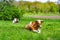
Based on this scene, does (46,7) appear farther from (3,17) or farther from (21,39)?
(21,39)

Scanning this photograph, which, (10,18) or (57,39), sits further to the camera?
(10,18)

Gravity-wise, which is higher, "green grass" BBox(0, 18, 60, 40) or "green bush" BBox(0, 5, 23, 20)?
"green grass" BBox(0, 18, 60, 40)

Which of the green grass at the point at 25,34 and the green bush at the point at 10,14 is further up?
the green grass at the point at 25,34

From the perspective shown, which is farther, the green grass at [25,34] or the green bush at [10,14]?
the green bush at [10,14]

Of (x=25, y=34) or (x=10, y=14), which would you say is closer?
(x=25, y=34)

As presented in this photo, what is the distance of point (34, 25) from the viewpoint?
1238 centimetres

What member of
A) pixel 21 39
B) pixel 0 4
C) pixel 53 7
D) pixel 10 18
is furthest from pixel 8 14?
pixel 53 7

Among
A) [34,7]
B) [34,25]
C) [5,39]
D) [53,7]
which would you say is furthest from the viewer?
[34,7]

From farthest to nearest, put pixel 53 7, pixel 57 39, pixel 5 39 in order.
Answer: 1. pixel 53 7
2. pixel 5 39
3. pixel 57 39

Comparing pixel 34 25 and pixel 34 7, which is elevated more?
pixel 34 25

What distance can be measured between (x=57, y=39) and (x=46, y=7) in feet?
202

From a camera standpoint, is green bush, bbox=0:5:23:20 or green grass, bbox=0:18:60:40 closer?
green grass, bbox=0:18:60:40

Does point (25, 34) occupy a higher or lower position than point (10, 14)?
higher

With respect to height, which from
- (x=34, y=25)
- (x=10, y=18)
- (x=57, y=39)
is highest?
(x=57, y=39)
